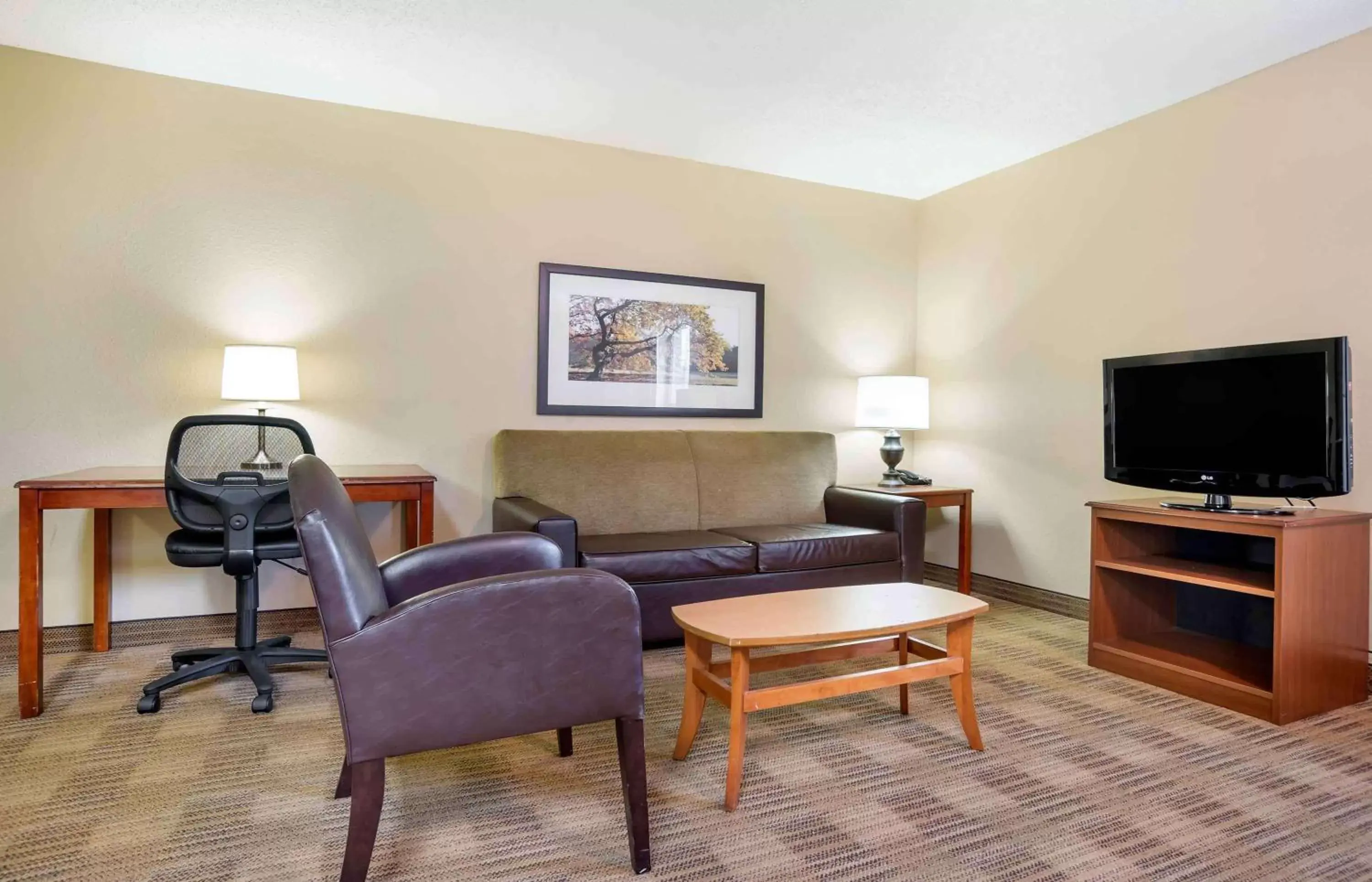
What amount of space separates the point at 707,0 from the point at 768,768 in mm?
2369

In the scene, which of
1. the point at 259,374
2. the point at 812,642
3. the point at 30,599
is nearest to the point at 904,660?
the point at 812,642

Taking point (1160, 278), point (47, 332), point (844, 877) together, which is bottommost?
point (844, 877)

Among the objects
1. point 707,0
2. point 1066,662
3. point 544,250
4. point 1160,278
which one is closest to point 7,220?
point 544,250

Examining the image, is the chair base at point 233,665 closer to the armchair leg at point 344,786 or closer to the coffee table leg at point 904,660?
the armchair leg at point 344,786

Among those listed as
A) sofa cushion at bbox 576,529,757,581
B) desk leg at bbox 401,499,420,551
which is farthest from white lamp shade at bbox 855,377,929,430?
desk leg at bbox 401,499,420,551

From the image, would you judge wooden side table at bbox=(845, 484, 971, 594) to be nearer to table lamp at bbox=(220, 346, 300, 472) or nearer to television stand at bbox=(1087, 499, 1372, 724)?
television stand at bbox=(1087, 499, 1372, 724)

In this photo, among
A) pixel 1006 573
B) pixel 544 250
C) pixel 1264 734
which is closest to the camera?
pixel 1264 734

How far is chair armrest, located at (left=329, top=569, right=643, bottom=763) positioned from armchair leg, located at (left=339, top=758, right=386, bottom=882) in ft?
0.11

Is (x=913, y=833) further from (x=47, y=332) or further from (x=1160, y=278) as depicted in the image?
(x=47, y=332)

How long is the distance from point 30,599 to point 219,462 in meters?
0.66

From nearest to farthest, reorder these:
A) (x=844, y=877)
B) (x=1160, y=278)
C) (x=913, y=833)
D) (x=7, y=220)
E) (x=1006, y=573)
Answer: (x=844, y=877)
(x=913, y=833)
(x=7, y=220)
(x=1160, y=278)
(x=1006, y=573)

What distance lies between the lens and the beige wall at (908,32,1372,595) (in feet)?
9.27

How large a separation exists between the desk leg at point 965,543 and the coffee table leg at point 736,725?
2431mm

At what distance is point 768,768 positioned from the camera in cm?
207
